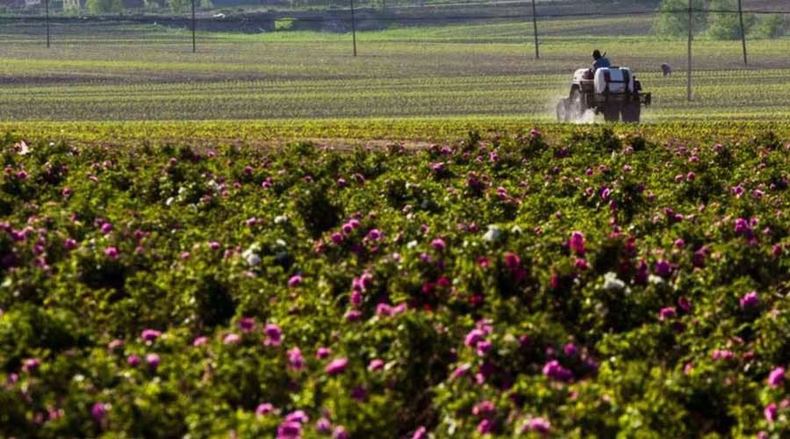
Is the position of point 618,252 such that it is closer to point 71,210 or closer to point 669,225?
point 669,225

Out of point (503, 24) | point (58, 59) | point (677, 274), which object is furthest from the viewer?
point (503, 24)

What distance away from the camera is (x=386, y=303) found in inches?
443

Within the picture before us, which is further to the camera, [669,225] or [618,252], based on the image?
[669,225]

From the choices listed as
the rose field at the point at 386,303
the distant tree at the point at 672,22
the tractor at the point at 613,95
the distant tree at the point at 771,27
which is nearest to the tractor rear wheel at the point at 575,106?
the tractor at the point at 613,95

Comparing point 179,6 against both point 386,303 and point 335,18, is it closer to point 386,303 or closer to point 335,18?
point 335,18

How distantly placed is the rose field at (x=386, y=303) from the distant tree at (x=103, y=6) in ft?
434

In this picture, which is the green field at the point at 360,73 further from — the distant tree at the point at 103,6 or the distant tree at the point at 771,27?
the distant tree at the point at 103,6

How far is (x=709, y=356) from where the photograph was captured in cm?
1066

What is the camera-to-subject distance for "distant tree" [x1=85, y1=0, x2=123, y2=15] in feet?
481

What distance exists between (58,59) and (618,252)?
79.9 metres

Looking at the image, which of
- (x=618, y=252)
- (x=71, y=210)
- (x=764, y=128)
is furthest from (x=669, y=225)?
(x=764, y=128)

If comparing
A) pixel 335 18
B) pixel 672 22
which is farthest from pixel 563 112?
pixel 335 18

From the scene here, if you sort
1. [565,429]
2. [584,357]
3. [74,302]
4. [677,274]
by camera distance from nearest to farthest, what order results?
[565,429] < [584,357] < [74,302] < [677,274]

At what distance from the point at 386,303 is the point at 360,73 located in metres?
66.5
